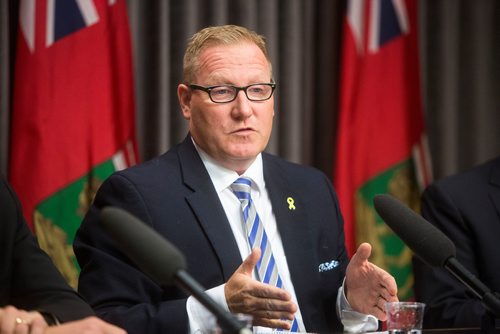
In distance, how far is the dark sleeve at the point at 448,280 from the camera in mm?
2980

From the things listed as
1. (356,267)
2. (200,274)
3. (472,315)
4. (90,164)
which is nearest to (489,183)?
(472,315)

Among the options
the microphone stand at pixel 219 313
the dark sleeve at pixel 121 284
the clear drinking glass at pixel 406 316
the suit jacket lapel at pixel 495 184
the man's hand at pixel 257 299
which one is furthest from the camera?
the suit jacket lapel at pixel 495 184

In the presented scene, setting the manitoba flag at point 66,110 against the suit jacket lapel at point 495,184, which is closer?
the suit jacket lapel at point 495,184

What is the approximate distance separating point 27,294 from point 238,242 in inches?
29.6

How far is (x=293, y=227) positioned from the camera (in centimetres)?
297

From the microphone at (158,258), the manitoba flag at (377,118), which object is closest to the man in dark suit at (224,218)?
the microphone at (158,258)

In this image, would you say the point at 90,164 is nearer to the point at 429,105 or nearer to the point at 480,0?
the point at 429,105

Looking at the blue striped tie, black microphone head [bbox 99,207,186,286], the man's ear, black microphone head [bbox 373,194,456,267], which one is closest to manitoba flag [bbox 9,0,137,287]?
the man's ear

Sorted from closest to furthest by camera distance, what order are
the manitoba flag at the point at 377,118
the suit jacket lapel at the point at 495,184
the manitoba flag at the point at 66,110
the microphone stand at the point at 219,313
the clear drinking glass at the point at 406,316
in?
the microphone stand at the point at 219,313 → the clear drinking glass at the point at 406,316 → the suit jacket lapel at the point at 495,184 → the manitoba flag at the point at 66,110 → the manitoba flag at the point at 377,118

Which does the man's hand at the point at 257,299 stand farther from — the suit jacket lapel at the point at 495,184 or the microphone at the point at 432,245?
the suit jacket lapel at the point at 495,184

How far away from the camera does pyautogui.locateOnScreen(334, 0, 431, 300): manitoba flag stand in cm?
420

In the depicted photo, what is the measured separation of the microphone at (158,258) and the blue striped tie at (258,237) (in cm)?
123

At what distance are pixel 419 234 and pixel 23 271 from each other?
1127mm

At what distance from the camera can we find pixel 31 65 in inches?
140
